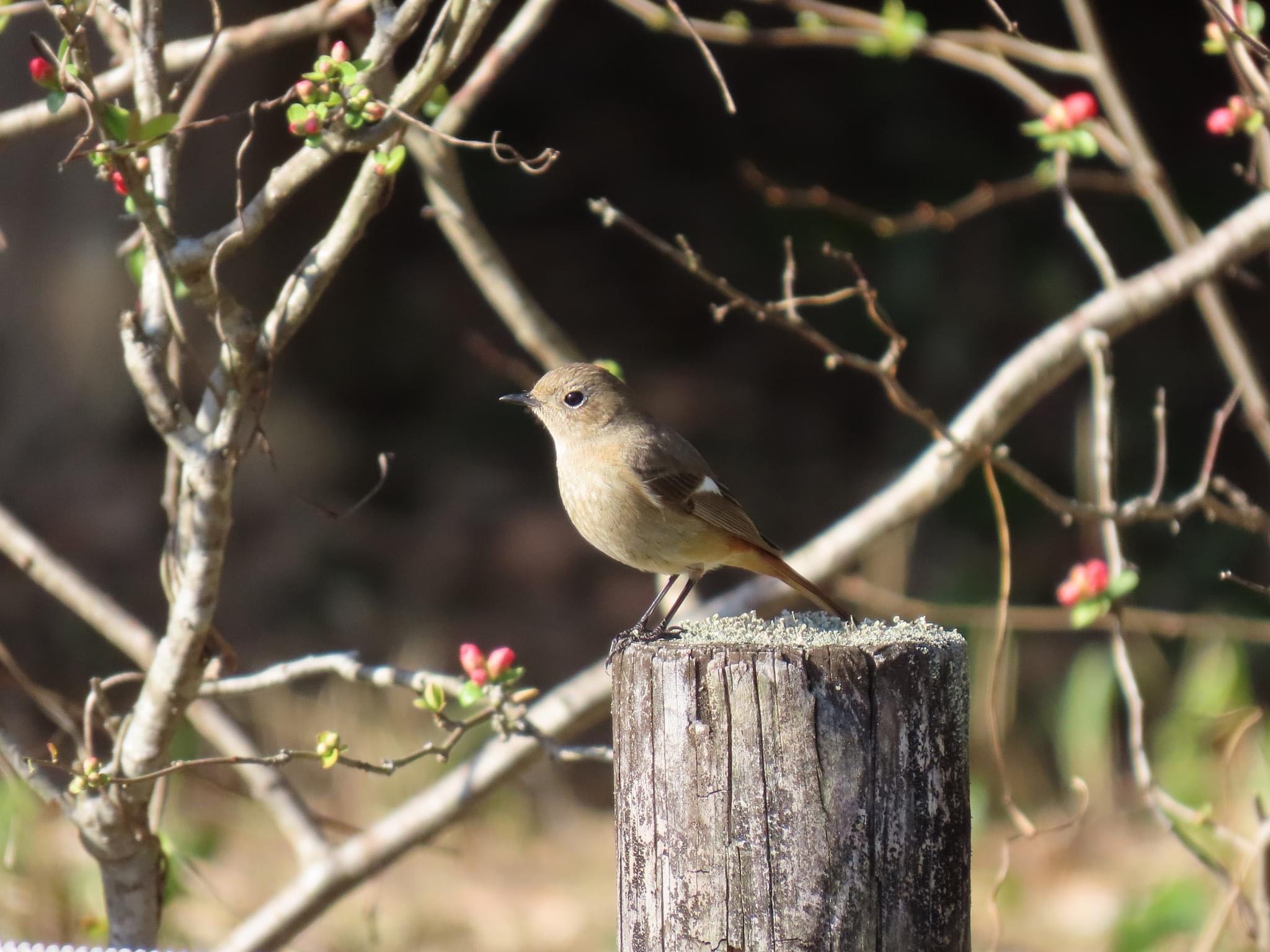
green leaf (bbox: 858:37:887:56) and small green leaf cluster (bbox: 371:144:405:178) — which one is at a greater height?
green leaf (bbox: 858:37:887:56)

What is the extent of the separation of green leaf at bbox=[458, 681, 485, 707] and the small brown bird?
610mm

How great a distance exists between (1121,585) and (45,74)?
206 cm

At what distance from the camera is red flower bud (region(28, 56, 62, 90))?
214cm

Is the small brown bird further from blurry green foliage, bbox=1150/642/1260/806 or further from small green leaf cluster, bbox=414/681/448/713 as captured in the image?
blurry green foliage, bbox=1150/642/1260/806

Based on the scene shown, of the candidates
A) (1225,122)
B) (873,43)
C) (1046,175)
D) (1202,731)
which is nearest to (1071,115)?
A: (1225,122)

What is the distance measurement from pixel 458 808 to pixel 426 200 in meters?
6.56

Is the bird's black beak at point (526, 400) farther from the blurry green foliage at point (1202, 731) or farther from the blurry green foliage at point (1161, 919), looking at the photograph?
the blurry green foliage at point (1202, 731)

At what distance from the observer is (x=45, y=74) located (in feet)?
7.05

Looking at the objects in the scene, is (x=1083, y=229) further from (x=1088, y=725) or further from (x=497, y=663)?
(x=1088, y=725)

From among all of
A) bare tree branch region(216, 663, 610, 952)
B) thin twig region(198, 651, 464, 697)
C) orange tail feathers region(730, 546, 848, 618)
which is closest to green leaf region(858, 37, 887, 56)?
orange tail feathers region(730, 546, 848, 618)

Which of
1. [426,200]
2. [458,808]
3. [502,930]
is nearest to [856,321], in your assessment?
[426,200]

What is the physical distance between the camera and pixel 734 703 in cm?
181

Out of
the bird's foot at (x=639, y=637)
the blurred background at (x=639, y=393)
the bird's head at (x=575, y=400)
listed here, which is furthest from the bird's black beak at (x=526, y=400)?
the blurred background at (x=639, y=393)

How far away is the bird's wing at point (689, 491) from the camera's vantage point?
3.10 meters
